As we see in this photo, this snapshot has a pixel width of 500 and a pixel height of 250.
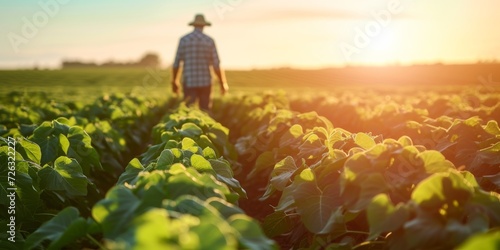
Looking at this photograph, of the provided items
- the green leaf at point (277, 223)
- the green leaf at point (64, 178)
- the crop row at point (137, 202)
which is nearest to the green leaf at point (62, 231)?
the crop row at point (137, 202)

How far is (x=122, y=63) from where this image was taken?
4934 inches

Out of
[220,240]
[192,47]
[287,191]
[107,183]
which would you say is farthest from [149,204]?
[192,47]

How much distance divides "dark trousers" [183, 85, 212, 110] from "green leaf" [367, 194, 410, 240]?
8214 millimetres

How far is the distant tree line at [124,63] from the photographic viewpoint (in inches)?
4754

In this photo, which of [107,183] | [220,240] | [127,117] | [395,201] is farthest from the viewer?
[127,117]

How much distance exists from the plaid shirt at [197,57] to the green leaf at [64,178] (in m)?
6.49

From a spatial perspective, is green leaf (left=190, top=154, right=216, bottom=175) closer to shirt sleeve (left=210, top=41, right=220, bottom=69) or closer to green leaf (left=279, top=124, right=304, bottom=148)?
green leaf (left=279, top=124, right=304, bottom=148)

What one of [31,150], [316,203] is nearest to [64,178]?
[31,150]

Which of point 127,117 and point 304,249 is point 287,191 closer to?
point 304,249

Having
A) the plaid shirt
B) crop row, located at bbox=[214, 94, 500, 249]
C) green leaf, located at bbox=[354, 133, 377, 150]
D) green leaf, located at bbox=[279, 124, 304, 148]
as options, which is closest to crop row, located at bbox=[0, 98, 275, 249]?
crop row, located at bbox=[214, 94, 500, 249]

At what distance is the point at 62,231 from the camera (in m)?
2.40

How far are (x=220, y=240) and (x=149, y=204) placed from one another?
0.76m

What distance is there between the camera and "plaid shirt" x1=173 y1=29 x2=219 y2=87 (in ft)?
32.7

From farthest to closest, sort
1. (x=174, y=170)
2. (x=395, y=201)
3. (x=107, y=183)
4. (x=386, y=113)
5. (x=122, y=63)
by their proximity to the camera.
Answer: (x=122, y=63) → (x=386, y=113) → (x=107, y=183) → (x=395, y=201) → (x=174, y=170)
